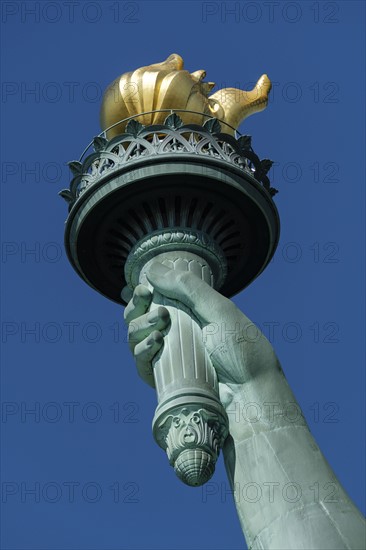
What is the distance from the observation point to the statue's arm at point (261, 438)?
1873 cm

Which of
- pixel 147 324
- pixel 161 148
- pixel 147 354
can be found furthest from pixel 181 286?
pixel 161 148

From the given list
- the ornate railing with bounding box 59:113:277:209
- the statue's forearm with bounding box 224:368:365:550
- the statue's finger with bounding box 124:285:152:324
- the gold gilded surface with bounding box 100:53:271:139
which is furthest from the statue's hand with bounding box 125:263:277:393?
the gold gilded surface with bounding box 100:53:271:139

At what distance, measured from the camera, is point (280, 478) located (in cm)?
1930

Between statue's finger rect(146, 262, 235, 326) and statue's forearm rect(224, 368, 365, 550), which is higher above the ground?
statue's finger rect(146, 262, 235, 326)

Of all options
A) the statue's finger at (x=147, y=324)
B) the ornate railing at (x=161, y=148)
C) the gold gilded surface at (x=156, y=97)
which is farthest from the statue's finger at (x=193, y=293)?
the gold gilded surface at (x=156, y=97)

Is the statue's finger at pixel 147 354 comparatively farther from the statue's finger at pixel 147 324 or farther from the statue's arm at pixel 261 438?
the statue's finger at pixel 147 324

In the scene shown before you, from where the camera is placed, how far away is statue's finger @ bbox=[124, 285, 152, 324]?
22.0m

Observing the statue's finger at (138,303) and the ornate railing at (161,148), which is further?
the ornate railing at (161,148)

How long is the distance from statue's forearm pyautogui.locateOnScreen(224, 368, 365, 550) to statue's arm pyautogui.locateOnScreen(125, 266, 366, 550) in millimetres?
13

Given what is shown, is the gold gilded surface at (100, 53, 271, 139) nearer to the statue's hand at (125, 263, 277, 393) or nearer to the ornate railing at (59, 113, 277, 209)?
the ornate railing at (59, 113, 277, 209)

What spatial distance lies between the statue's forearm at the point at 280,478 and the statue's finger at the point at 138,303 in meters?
2.20

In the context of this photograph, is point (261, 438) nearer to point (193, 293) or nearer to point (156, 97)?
point (193, 293)

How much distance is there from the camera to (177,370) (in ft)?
67.7

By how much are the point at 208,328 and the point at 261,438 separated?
1963 millimetres
